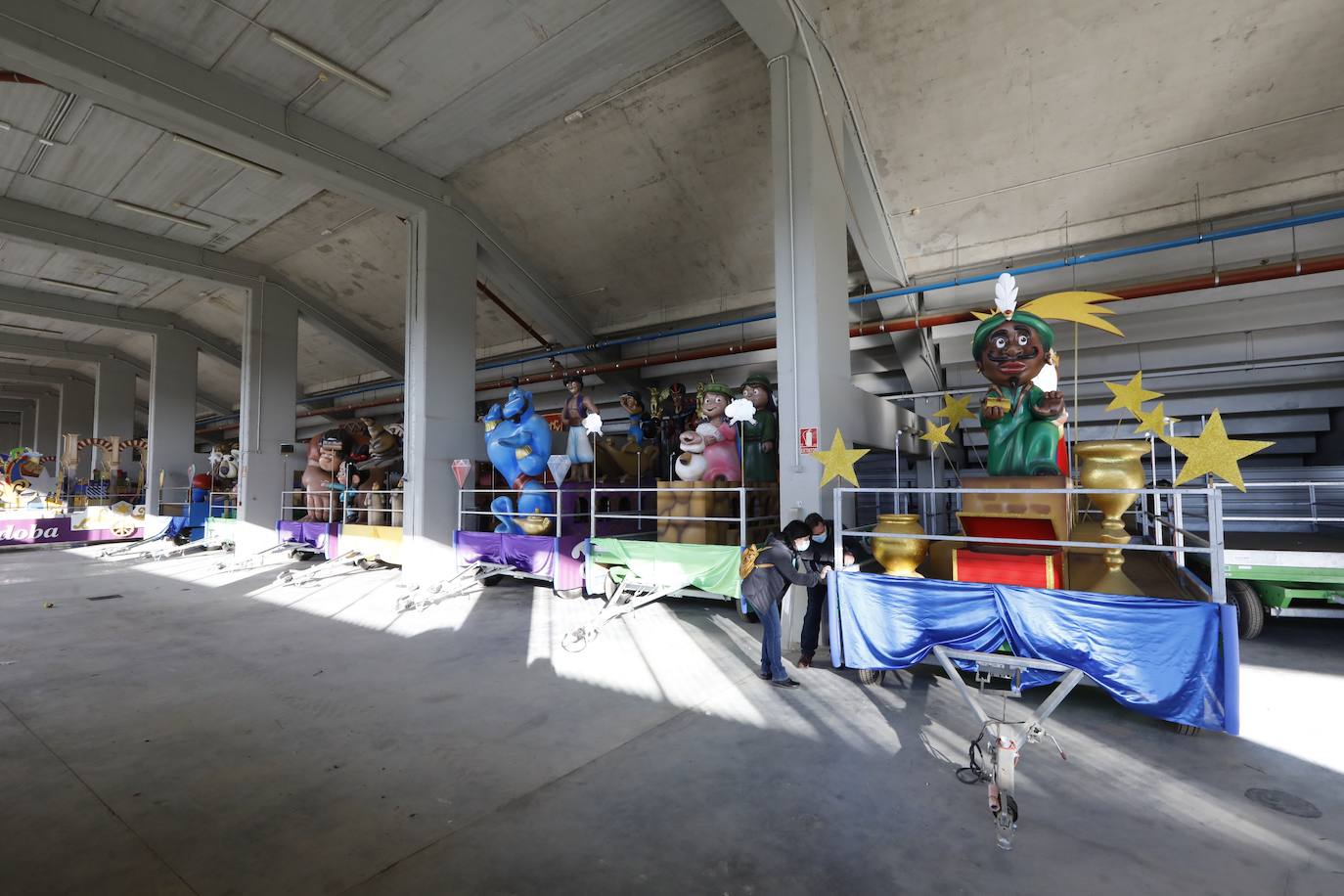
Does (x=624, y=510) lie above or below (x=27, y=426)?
below

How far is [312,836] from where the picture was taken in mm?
2564

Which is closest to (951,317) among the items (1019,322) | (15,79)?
(1019,322)

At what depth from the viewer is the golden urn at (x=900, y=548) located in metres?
4.64

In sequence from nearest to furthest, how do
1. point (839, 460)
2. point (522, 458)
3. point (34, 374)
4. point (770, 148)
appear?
1. point (839, 460)
2. point (522, 458)
3. point (770, 148)
4. point (34, 374)

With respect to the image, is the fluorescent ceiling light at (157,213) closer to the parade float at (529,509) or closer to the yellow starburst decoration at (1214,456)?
the parade float at (529,509)

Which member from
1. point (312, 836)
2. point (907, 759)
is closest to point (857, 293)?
point (907, 759)

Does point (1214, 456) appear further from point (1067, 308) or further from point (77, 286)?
point (77, 286)

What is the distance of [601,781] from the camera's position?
9.97ft

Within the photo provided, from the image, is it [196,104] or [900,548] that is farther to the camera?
[196,104]

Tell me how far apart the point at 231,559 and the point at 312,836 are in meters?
11.4

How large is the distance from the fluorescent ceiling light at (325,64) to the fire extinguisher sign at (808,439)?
23.2 feet

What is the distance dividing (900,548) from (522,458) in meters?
5.15

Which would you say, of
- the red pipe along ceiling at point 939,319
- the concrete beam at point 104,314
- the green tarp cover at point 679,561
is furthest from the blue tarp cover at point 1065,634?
the concrete beam at point 104,314

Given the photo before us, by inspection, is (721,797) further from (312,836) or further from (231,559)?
(231,559)
